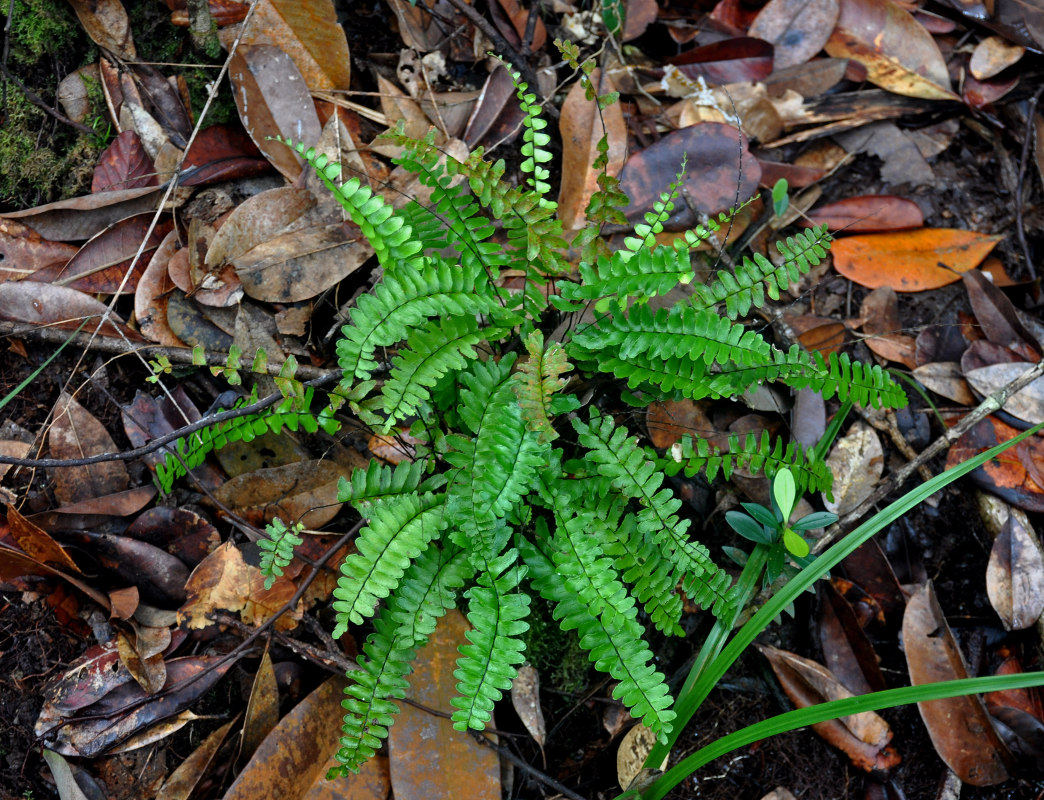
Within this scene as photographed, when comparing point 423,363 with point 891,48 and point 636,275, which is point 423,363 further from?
point 891,48

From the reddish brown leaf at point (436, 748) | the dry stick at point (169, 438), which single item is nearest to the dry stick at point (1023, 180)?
the reddish brown leaf at point (436, 748)

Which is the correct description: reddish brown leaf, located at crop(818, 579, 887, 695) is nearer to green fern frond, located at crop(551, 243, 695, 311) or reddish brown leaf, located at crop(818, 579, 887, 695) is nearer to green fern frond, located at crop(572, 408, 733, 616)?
green fern frond, located at crop(572, 408, 733, 616)

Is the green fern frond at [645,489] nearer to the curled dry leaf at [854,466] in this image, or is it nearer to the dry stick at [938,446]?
the dry stick at [938,446]

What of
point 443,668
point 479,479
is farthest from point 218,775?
point 479,479

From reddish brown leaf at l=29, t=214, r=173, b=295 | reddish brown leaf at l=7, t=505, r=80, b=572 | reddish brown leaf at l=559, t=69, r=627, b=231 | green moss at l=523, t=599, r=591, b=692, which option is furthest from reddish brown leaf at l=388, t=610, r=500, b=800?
reddish brown leaf at l=29, t=214, r=173, b=295

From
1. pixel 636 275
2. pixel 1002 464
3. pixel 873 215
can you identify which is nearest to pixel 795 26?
pixel 873 215

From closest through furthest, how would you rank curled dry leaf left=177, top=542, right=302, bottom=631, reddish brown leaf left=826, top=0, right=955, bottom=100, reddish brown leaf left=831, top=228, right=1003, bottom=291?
curled dry leaf left=177, top=542, right=302, bottom=631, reddish brown leaf left=831, top=228, right=1003, bottom=291, reddish brown leaf left=826, top=0, right=955, bottom=100
